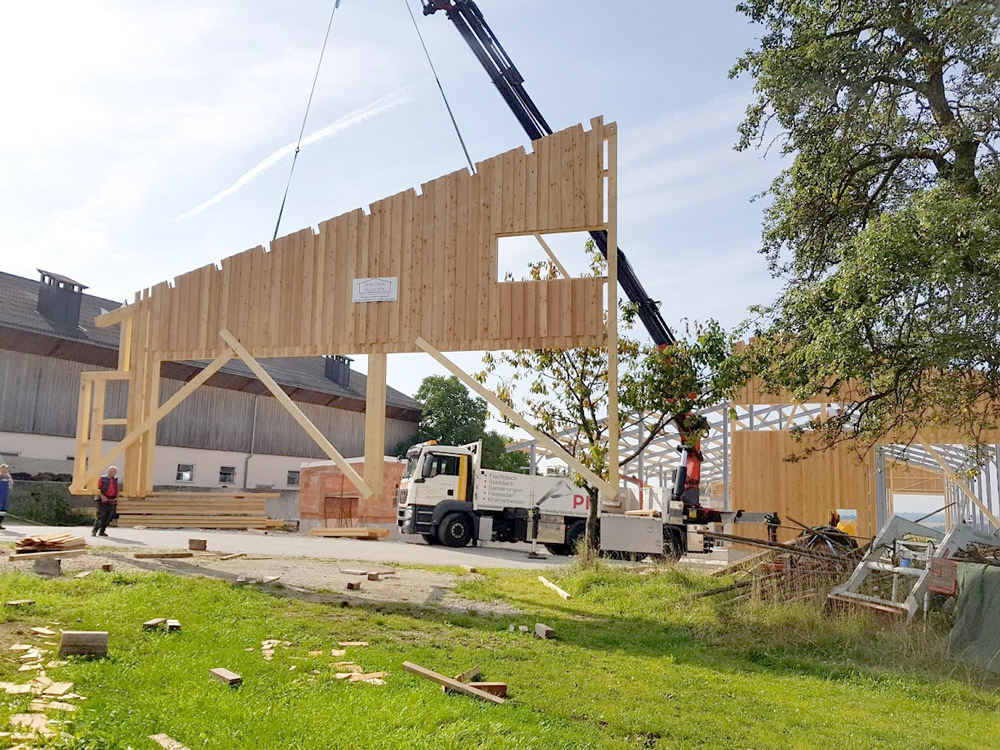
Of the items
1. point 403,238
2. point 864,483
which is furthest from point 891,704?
point 864,483

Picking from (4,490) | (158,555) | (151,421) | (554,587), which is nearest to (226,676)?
(554,587)

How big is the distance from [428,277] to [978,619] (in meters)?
8.59

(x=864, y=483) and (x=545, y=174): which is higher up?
(x=545, y=174)

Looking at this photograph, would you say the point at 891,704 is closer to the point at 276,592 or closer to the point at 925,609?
the point at 925,609

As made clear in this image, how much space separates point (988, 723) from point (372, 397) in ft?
29.9

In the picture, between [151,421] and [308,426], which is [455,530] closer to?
[308,426]

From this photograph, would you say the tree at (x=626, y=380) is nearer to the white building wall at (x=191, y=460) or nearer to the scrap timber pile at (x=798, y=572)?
the scrap timber pile at (x=798, y=572)

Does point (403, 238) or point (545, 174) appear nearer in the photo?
point (545, 174)

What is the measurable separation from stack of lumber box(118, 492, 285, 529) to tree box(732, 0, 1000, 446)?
17.6 meters

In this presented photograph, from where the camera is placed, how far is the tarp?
844 centimetres

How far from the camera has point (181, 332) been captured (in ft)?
46.5

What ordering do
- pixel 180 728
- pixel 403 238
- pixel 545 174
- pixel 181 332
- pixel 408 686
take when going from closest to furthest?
pixel 180 728 < pixel 408 686 < pixel 545 174 < pixel 403 238 < pixel 181 332

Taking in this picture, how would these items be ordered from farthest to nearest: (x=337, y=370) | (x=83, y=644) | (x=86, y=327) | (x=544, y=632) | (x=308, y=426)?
(x=337, y=370) < (x=86, y=327) < (x=308, y=426) < (x=544, y=632) < (x=83, y=644)

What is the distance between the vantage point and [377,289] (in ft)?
41.6
